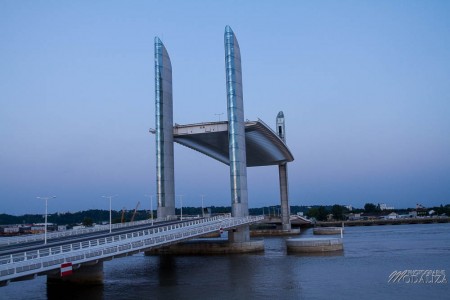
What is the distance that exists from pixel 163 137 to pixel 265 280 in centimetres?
3429

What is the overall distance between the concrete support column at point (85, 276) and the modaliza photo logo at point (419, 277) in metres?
20.0

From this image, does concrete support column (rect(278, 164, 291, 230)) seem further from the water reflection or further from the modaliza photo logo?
the water reflection

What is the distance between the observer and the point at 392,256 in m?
48.5

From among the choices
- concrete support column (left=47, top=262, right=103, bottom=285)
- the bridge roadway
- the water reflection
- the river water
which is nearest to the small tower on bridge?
the river water

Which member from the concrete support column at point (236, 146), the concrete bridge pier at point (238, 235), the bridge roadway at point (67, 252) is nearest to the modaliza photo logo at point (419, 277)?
the bridge roadway at point (67, 252)

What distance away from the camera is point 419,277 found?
33.7m

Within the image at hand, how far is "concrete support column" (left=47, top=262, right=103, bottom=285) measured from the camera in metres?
31.4

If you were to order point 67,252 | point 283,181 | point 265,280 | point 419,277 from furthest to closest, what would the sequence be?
point 283,181 < point 265,280 < point 419,277 < point 67,252

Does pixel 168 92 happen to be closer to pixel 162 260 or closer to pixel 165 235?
pixel 162 260

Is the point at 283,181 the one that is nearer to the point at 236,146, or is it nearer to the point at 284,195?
the point at 284,195

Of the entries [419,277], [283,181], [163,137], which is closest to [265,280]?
[419,277]

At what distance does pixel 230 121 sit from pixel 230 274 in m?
26.2

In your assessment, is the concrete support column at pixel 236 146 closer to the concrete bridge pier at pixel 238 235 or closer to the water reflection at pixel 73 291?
the concrete bridge pier at pixel 238 235

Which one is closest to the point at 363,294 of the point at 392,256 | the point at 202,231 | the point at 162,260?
the point at 202,231
